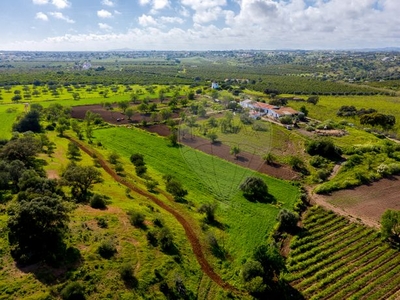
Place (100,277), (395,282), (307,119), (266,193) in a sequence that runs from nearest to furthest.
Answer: (100,277) → (395,282) → (266,193) → (307,119)

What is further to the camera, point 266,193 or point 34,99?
point 34,99

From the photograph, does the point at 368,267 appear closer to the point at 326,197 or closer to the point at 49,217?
the point at 326,197

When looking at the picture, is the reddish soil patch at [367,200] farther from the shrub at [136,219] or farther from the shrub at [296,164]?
the shrub at [136,219]

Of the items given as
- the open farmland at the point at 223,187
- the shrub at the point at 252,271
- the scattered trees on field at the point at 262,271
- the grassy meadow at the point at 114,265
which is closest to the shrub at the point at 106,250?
the grassy meadow at the point at 114,265

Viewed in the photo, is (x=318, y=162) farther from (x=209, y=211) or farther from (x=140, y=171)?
(x=140, y=171)

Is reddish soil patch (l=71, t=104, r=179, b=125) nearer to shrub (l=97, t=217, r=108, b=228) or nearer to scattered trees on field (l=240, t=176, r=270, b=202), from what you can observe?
scattered trees on field (l=240, t=176, r=270, b=202)

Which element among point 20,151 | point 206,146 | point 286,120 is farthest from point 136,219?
point 286,120

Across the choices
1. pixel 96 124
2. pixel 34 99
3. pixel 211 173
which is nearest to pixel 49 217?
pixel 211 173
